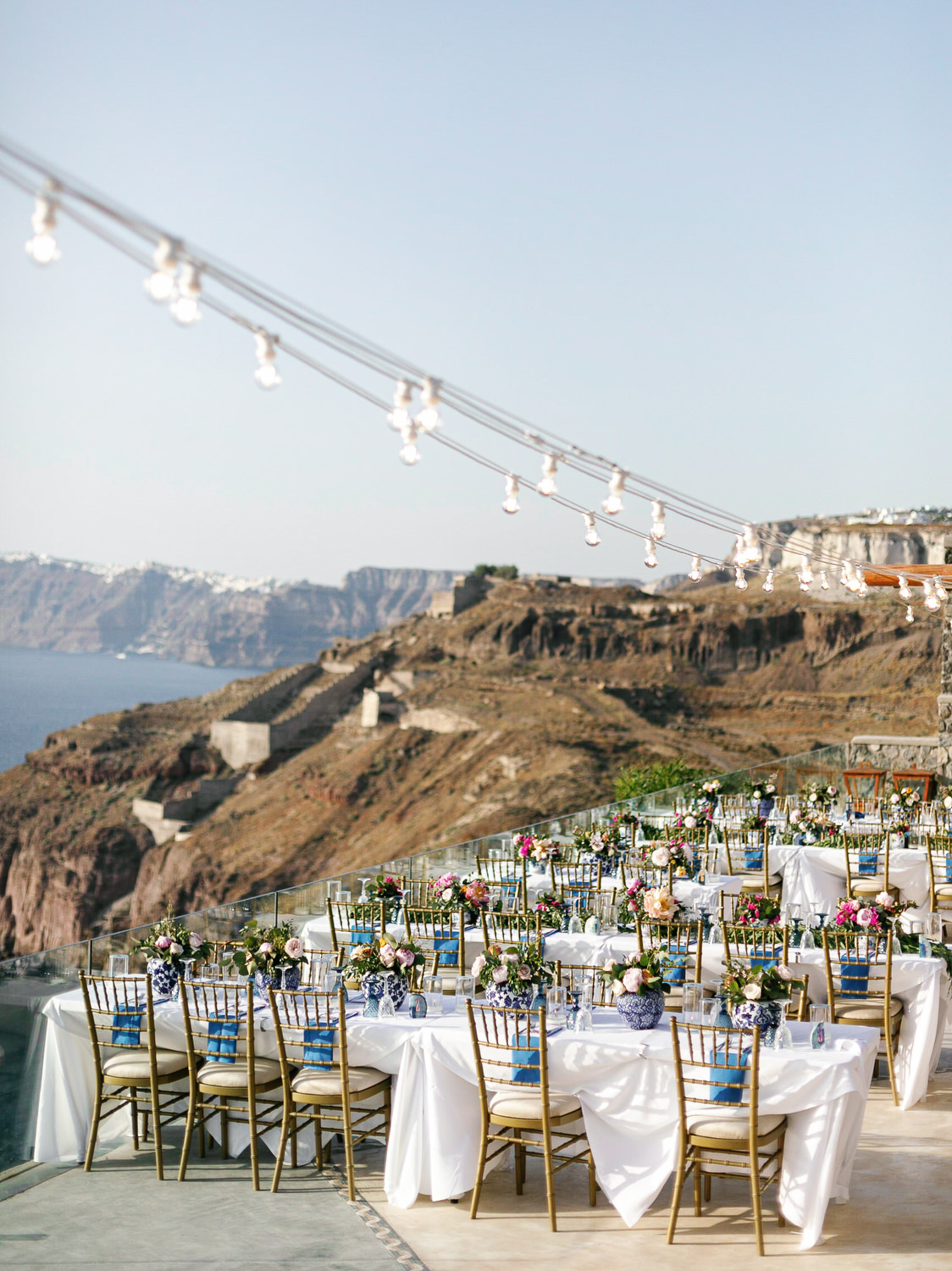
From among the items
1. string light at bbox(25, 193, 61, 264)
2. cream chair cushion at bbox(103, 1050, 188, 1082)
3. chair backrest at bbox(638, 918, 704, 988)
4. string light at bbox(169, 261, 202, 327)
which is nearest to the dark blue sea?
chair backrest at bbox(638, 918, 704, 988)

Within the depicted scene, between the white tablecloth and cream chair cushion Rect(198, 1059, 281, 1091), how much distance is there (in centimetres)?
10

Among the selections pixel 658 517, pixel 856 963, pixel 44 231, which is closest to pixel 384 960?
pixel 856 963

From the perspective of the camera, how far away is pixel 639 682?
283 feet

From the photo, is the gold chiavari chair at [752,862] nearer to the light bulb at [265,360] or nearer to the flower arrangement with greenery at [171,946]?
the flower arrangement with greenery at [171,946]

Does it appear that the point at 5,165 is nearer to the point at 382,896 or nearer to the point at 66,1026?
the point at 66,1026

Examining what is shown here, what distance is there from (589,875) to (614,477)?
16.8 feet

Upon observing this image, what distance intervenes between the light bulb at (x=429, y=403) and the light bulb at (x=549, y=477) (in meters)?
1.53

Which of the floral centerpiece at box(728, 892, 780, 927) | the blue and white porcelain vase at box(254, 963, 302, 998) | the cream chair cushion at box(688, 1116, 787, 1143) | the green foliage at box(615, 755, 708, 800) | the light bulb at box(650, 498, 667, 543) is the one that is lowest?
the cream chair cushion at box(688, 1116, 787, 1143)

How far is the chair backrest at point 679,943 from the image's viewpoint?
7.41m

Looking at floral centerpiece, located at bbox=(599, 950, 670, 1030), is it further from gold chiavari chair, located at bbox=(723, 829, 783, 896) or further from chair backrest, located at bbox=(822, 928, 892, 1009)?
gold chiavari chair, located at bbox=(723, 829, 783, 896)

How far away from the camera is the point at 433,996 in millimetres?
6715

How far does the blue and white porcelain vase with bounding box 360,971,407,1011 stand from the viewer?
6.50m

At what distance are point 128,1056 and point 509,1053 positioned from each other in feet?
6.94

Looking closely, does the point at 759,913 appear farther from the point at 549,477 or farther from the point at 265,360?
the point at 265,360
